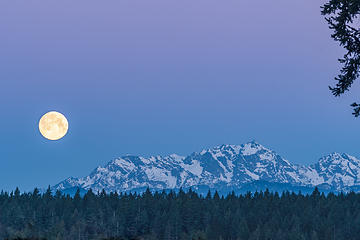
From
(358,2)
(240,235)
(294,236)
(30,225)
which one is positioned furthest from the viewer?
(30,225)

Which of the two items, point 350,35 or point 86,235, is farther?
point 86,235

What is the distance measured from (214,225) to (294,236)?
122 ft

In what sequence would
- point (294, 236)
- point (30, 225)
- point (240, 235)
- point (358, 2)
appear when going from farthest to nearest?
point (30, 225), point (240, 235), point (294, 236), point (358, 2)

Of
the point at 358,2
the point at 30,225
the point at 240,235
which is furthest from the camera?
the point at 30,225

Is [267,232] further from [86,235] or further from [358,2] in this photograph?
[358,2]

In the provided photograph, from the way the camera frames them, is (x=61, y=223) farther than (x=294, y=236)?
Yes

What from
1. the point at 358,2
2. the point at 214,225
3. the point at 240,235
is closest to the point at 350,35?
the point at 358,2

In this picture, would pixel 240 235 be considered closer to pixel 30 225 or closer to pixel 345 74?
pixel 30 225

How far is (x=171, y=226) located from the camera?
651ft

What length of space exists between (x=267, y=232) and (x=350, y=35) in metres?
148

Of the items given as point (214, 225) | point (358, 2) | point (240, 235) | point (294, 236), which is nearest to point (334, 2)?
point (358, 2)

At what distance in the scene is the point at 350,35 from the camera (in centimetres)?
2386

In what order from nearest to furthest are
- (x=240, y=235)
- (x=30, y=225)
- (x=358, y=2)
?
1. (x=358, y=2)
2. (x=240, y=235)
3. (x=30, y=225)

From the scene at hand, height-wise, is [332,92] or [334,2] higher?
[334,2]
